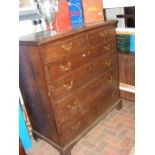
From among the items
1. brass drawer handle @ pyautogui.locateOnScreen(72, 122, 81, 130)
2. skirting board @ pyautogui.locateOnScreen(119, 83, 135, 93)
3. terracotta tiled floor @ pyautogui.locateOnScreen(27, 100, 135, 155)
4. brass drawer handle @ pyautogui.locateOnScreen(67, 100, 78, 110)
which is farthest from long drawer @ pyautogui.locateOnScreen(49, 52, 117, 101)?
terracotta tiled floor @ pyautogui.locateOnScreen(27, 100, 135, 155)

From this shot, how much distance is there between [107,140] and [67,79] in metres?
0.88

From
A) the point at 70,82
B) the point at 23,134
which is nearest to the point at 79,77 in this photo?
the point at 70,82

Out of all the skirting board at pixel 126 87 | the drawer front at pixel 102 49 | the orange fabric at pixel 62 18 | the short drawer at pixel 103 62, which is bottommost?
the skirting board at pixel 126 87

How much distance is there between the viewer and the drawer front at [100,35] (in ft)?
6.05

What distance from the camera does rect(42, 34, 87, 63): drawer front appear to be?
1.45 m

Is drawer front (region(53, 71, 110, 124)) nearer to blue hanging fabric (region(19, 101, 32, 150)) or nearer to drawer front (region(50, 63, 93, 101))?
drawer front (region(50, 63, 93, 101))

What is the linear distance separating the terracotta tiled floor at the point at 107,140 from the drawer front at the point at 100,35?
1.00 meters

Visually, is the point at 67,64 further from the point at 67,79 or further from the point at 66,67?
the point at 67,79

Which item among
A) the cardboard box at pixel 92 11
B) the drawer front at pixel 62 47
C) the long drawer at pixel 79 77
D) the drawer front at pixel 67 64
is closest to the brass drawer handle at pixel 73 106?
the long drawer at pixel 79 77

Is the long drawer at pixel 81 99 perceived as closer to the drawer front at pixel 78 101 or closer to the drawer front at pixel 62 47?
the drawer front at pixel 78 101

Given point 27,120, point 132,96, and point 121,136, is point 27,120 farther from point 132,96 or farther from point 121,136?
point 132,96
